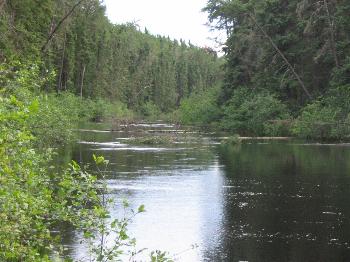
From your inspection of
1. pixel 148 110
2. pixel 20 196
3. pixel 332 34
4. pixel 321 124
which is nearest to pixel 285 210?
pixel 20 196

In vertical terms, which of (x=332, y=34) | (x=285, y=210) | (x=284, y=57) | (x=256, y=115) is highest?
(x=332, y=34)

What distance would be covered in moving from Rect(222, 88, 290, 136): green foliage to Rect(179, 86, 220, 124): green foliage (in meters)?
7.81

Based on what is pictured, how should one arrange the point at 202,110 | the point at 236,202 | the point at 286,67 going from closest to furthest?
the point at 236,202
the point at 286,67
the point at 202,110

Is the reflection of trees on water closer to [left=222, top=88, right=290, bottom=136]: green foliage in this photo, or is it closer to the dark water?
the dark water

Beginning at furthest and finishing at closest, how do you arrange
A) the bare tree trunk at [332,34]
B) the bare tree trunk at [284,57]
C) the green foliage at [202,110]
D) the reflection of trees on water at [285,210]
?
the green foliage at [202,110] < the bare tree trunk at [284,57] < the bare tree trunk at [332,34] < the reflection of trees on water at [285,210]

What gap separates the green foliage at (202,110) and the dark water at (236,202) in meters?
31.8

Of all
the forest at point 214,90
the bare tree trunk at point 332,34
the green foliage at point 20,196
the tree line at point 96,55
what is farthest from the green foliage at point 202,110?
the green foliage at point 20,196

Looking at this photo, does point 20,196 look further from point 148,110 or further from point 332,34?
point 148,110

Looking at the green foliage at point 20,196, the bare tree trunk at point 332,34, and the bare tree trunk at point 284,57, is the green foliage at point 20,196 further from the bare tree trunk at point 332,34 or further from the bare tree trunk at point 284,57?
the bare tree trunk at point 284,57

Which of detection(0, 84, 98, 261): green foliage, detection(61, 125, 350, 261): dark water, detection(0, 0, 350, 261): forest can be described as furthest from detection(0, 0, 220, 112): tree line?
detection(0, 84, 98, 261): green foliage

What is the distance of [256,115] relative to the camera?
50.0 meters

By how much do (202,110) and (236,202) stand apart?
4931 cm

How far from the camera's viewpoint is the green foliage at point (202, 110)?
64.5 meters

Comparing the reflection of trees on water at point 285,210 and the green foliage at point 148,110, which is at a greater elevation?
the green foliage at point 148,110
